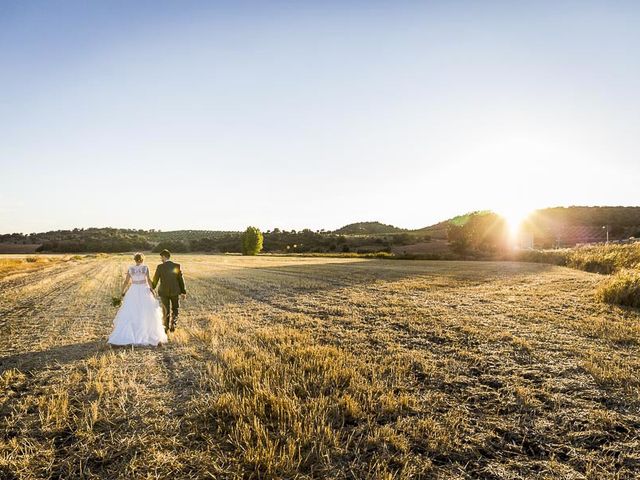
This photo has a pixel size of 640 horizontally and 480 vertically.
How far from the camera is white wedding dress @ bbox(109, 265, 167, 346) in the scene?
10.2m

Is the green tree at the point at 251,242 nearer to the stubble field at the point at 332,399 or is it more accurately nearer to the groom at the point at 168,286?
the stubble field at the point at 332,399

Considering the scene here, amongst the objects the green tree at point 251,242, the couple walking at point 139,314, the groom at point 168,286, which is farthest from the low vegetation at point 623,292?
the green tree at point 251,242

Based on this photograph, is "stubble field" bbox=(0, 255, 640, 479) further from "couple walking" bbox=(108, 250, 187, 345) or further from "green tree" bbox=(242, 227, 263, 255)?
"green tree" bbox=(242, 227, 263, 255)

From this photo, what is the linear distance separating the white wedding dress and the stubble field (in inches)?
18.0

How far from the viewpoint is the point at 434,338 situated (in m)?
10.3

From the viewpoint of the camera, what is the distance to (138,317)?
1045cm

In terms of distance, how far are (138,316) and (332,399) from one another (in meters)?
6.46

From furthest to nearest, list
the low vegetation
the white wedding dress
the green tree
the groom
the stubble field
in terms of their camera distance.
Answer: the green tree < the low vegetation < the groom < the white wedding dress < the stubble field

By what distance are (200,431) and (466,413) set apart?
3847 mm

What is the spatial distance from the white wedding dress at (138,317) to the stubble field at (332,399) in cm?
46

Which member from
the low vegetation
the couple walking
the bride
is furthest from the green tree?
the bride

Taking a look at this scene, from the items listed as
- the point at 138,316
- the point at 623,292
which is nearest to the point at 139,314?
the point at 138,316

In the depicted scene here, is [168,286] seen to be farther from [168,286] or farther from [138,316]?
[138,316]

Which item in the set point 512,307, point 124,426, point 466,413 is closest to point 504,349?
point 466,413
